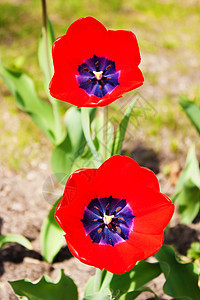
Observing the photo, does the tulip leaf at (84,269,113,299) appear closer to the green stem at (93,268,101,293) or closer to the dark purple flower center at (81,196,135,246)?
the green stem at (93,268,101,293)

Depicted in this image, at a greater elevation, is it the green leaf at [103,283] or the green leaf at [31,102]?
the green leaf at [31,102]

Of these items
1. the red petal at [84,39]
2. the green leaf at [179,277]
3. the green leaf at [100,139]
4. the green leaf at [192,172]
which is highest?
the red petal at [84,39]

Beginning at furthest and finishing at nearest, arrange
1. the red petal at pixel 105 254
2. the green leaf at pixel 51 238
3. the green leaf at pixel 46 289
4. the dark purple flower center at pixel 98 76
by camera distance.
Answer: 1. the green leaf at pixel 51 238
2. the green leaf at pixel 46 289
3. the dark purple flower center at pixel 98 76
4. the red petal at pixel 105 254

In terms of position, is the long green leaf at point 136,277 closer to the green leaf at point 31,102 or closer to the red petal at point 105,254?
the red petal at point 105,254

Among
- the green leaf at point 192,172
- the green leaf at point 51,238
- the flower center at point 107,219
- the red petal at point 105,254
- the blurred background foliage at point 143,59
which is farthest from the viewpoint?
the blurred background foliage at point 143,59

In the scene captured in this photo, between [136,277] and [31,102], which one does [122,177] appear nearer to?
[136,277]

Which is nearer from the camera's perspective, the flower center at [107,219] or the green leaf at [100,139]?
the flower center at [107,219]

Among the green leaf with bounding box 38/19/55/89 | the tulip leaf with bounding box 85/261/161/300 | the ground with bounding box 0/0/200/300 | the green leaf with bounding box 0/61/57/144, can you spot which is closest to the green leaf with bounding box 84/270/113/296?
the tulip leaf with bounding box 85/261/161/300

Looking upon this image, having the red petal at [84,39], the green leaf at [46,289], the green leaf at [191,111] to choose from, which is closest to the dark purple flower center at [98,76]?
the red petal at [84,39]
